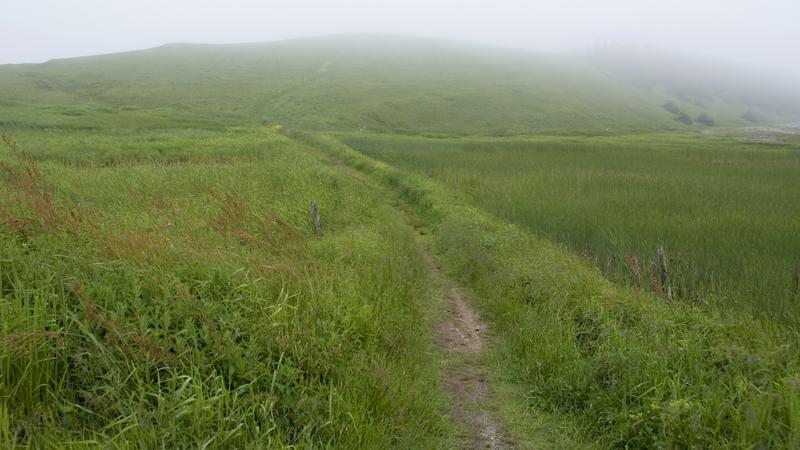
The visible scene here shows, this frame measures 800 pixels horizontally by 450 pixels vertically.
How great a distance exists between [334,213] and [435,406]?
7.01 metres

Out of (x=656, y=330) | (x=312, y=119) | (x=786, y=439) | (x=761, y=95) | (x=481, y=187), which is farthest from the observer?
(x=761, y=95)

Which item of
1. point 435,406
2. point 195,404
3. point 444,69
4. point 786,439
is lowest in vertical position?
point 435,406

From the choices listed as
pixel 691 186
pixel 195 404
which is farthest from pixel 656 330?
pixel 691 186

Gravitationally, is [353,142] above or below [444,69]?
below

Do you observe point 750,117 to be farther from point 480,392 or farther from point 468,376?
point 480,392

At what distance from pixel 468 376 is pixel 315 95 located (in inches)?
2182

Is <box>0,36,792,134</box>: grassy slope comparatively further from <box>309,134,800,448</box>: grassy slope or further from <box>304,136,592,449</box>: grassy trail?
<box>309,134,800,448</box>: grassy slope

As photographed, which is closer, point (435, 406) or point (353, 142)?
point (435, 406)

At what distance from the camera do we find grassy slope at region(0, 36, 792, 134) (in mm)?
43438

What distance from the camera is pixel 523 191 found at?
1396 centimetres

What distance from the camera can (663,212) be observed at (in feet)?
35.7

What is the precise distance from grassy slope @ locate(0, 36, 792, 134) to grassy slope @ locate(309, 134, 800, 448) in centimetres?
3175

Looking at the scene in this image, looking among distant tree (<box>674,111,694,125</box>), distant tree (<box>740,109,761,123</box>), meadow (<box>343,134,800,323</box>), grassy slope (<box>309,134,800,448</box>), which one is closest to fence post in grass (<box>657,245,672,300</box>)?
meadow (<box>343,134,800,323</box>)

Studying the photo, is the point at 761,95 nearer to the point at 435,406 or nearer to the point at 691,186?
the point at 691,186
